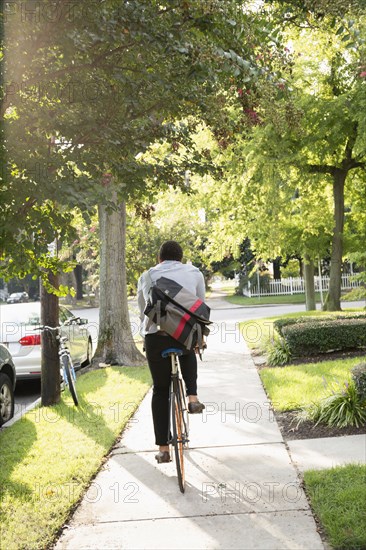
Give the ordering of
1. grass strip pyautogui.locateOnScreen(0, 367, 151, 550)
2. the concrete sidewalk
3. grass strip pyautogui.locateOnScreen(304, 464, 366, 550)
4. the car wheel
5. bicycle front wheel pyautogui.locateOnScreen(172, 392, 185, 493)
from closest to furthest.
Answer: grass strip pyautogui.locateOnScreen(304, 464, 366, 550), the concrete sidewalk, grass strip pyautogui.locateOnScreen(0, 367, 151, 550), bicycle front wheel pyautogui.locateOnScreen(172, 392, 185, 493), the car wheel

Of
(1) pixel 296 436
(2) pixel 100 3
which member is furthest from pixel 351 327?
(2) pixel 100 3

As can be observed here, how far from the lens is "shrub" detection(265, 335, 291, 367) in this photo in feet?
39.3

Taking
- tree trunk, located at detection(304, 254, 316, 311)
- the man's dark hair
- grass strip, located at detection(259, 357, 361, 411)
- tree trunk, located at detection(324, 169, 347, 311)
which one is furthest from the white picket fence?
the man's dark hair

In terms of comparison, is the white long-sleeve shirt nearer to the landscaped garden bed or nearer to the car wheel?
the landscaped garden bed

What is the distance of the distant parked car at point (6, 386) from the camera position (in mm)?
8711

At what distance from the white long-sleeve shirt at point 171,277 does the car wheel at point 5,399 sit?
3.78 meters

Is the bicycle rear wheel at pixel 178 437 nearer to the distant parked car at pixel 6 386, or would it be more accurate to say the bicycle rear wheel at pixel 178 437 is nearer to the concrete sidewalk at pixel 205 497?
the concrete sidewalk at pixel 205 497

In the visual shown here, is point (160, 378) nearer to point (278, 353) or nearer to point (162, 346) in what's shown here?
point (162, 346)

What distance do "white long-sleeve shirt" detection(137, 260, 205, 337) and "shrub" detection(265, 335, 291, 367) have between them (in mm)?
6457

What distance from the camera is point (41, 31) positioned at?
13.9 ft

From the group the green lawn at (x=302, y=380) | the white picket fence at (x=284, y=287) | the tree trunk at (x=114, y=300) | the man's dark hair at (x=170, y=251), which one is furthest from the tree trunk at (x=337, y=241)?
the white picket fence at (x=284, y=287)

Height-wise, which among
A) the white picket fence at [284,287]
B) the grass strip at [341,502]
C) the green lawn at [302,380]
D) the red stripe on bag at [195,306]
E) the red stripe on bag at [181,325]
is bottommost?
the grass strip at [341,502]

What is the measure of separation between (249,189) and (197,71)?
15.4 metres

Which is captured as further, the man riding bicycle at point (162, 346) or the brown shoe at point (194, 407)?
the brown shoe at point (194, 407)
